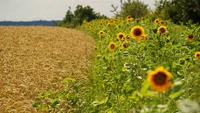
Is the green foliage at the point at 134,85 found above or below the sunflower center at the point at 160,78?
below

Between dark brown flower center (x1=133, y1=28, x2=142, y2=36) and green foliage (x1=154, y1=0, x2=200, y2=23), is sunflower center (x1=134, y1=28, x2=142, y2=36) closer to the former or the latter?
dark brown flower center (x1=133, y1=28, x2=142, y2=36)

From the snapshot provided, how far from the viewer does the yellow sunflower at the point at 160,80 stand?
1.60 m

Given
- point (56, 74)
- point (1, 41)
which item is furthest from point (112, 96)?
point (1, 41)

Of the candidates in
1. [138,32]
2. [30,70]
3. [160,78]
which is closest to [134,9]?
[30,70]

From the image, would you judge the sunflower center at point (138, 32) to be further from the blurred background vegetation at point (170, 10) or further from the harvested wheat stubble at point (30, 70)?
the blurred background vegetation at point (170, 10)

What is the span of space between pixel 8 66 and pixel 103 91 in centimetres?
351

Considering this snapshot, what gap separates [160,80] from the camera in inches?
64.9

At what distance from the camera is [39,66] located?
776cm

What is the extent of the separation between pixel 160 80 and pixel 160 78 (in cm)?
1

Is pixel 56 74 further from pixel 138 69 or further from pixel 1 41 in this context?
pixel 1 41

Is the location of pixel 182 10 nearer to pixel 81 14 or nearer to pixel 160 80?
pixel 160 80

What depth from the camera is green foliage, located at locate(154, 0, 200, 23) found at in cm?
1780

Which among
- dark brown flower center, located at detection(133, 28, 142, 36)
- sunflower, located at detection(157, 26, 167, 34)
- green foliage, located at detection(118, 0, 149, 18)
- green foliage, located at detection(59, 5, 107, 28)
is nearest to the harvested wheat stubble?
sunflower, located at detection(157, 26, 167, 34)

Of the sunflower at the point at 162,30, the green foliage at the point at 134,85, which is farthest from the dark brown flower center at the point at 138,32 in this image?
the sunflower at the point at 162,30
